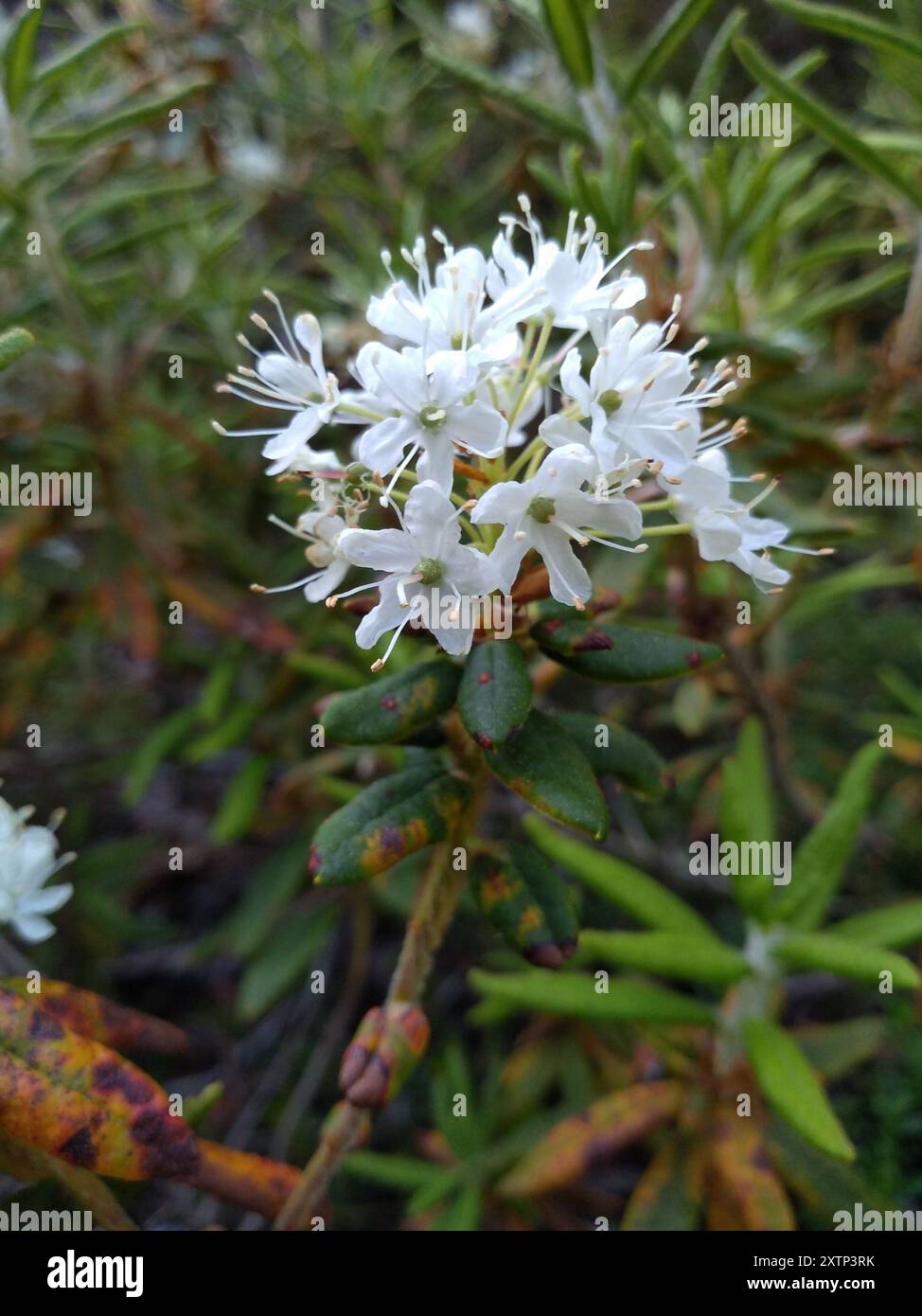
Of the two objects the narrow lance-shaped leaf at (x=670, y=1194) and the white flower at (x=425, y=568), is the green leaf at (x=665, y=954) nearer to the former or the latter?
the narrow lance-shaped leaf at (x=670, y=1194)

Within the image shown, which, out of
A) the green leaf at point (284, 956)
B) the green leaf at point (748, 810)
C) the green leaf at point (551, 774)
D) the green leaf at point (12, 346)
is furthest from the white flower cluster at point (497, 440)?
the green leaf at point (284, 956)

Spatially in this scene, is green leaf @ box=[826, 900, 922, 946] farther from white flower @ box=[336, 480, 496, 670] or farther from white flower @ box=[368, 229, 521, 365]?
white flower @ box=[368, 229, 521, 365]

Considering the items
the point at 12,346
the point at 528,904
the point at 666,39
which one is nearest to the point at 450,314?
the point at 12,346

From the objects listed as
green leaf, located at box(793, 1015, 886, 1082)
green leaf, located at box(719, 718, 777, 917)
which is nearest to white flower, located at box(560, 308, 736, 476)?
green leaf, located at box(719, 718, 777, 917)

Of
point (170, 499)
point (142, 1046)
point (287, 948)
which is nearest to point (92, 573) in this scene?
point (170, 499)
